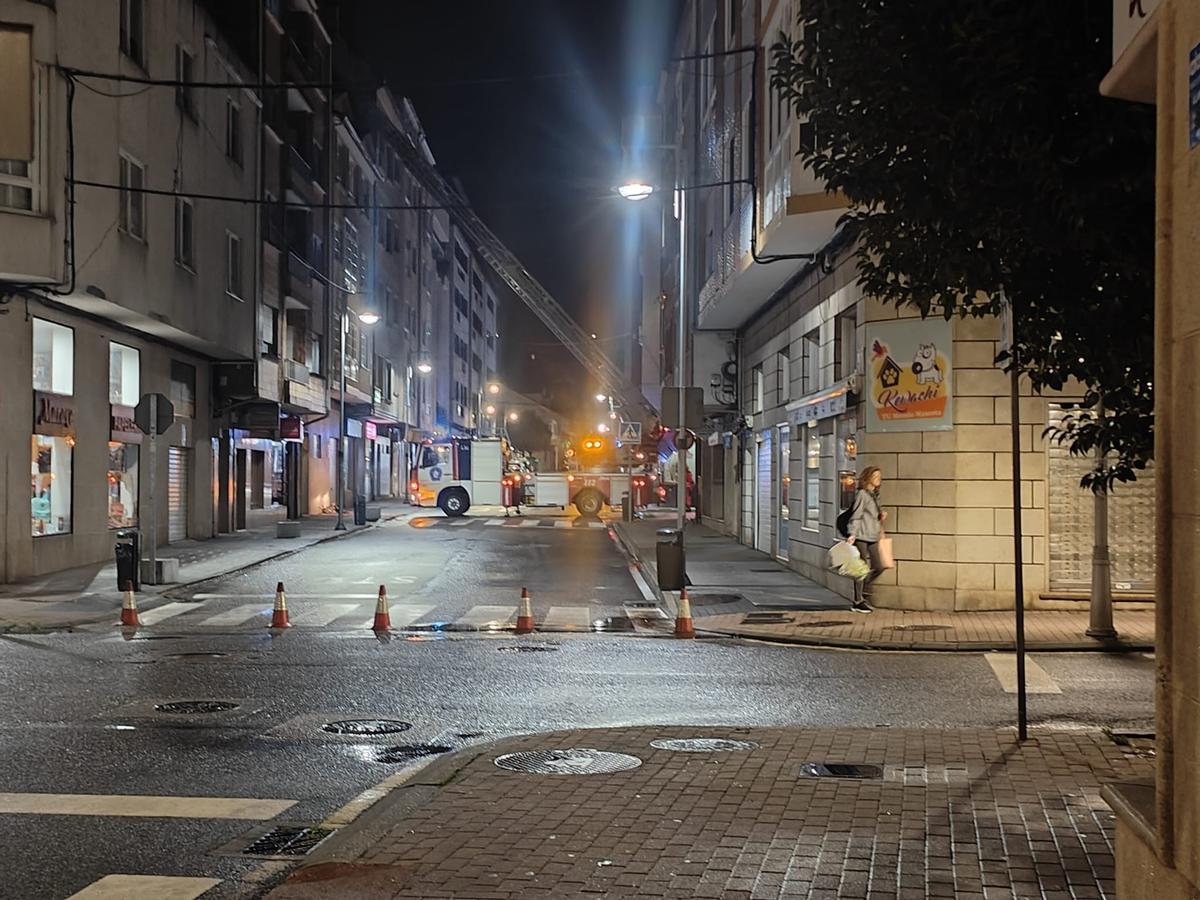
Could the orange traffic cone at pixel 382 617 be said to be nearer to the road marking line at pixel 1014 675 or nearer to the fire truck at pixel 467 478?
the road marking line at pixel 1014 675

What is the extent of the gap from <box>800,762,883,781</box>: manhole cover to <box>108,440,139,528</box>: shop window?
21.0m

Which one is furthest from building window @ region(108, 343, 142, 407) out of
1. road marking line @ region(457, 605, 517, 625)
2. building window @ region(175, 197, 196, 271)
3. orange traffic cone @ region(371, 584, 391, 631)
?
orange traffic cone @ region(371, 584, 391, 631)

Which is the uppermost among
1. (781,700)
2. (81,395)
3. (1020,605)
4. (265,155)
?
(265,155)

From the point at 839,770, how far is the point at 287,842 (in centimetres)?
327

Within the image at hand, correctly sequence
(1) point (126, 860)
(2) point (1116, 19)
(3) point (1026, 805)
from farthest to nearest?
1. (3) point (1026, 805)
2. (1) point (126, 860)
3. (2) point (1116, 19)

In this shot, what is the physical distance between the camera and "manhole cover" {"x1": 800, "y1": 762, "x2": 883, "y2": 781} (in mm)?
7266

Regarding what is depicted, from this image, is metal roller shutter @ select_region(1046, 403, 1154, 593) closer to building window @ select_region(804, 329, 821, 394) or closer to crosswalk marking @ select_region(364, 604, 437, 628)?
building window @ select_region(804, 329, 821, 394)

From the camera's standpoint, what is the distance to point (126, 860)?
234 inches

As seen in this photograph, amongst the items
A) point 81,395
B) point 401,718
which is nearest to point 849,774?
point 401,718

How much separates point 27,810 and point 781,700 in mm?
5980

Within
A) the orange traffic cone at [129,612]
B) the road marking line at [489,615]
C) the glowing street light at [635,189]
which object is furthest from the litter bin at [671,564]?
the orange traffic cone at [129,612]

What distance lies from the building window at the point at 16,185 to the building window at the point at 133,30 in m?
4.77

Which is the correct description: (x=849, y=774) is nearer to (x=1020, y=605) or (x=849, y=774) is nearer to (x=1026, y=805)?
(x=1026, y=805)

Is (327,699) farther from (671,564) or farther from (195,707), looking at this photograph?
(671,564)
